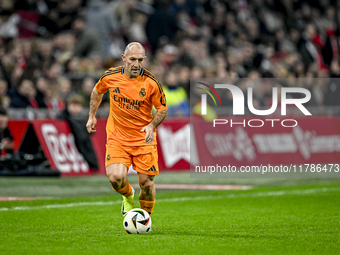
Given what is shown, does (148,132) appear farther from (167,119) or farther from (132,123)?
(167,119)

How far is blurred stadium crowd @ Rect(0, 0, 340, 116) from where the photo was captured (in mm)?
15648

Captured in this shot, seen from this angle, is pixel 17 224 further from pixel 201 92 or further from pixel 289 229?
pixel 201 92

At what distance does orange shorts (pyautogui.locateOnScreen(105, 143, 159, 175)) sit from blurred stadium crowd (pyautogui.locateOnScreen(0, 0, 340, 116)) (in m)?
6.41

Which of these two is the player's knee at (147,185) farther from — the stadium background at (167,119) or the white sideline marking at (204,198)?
the white sideline marking at (204,198)

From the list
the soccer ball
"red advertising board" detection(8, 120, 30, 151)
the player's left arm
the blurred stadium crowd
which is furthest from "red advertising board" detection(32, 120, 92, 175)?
the soccer ball

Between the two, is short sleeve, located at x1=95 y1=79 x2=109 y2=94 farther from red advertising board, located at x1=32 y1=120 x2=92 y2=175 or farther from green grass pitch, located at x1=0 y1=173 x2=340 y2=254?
red advertising board, located at x1=32 y1=120 x2=92 y2=175

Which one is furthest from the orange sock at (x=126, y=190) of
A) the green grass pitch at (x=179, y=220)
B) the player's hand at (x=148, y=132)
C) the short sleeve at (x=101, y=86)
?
the short sleeve at (x=101, y=86)

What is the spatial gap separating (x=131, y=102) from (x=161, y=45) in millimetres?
11641

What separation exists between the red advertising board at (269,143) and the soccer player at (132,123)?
24.6 ft

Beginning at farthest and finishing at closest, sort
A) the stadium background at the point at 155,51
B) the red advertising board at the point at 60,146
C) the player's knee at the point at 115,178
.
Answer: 1. the stadium background at the point at 155,51
2. the red advertising board at the point at 60,146
3. the player's knee at the point at 115,178

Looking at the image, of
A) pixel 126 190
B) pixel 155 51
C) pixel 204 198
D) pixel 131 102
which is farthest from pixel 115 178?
pixel 155 51

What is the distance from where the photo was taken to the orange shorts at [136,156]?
307 inches

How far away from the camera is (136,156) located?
788 centimetres

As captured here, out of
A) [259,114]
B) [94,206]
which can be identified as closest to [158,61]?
[259,114]
